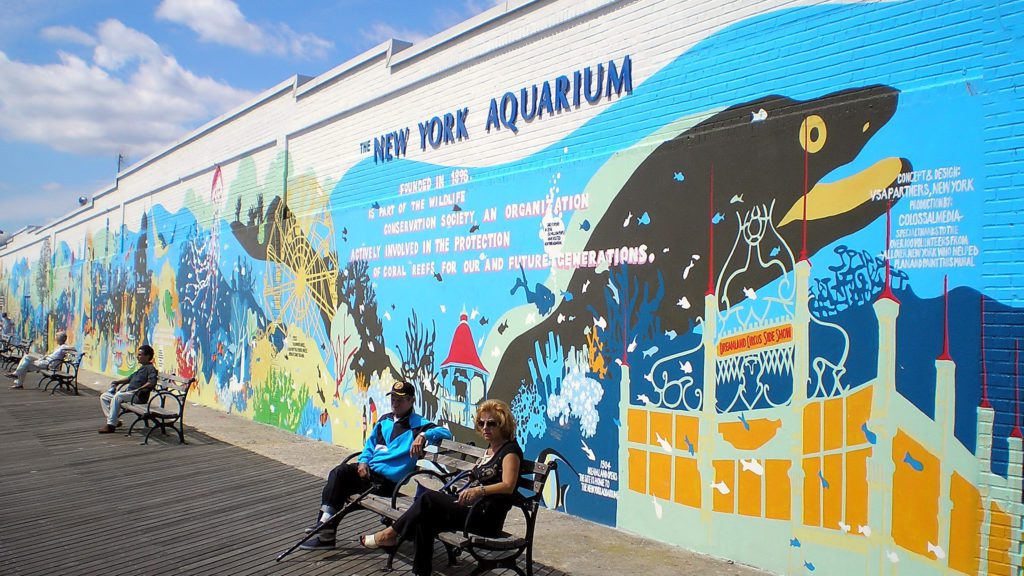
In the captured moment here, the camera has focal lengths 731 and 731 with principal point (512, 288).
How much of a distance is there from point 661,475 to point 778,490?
1.03 metres

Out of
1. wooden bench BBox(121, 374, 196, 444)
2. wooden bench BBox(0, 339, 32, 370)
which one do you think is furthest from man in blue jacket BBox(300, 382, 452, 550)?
wooden bench BBox(0, 339, 32, 370)

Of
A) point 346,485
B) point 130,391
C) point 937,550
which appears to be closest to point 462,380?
point 346,485

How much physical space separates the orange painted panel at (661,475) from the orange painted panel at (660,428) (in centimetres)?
9

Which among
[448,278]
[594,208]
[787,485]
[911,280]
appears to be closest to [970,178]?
[911,280]

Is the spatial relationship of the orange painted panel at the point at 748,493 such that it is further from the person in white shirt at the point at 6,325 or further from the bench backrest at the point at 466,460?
the person in white shirt at the point at 6,325

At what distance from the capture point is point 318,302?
434 inches

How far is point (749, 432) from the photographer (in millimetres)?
5410

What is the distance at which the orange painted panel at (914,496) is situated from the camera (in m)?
4.43

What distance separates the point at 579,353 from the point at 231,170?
10561 mm

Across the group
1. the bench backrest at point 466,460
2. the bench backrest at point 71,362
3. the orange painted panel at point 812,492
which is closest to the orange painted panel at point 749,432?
the orange painted panel at point 812,492

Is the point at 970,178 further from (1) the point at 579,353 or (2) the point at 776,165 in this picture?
(1) the point at 579,353

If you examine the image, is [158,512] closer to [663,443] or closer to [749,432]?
[663,443]

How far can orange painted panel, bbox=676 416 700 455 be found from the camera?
5.77m

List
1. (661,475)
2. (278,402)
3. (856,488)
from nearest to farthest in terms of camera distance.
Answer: (856,488), (661,475), (278,402)
